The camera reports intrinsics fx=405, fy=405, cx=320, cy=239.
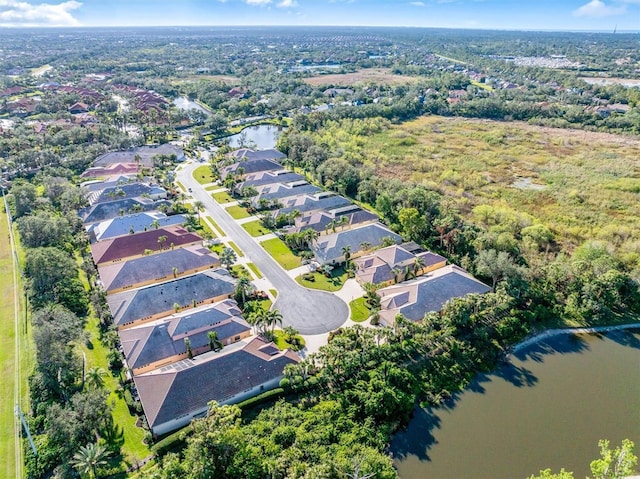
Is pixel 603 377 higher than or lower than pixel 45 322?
lower

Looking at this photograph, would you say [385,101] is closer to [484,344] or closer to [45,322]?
[484,344]

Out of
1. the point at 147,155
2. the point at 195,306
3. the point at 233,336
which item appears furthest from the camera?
the point at 147,155

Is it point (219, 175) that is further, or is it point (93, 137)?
point (93, 137)

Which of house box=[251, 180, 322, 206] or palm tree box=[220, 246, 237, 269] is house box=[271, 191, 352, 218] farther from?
palm tree box=[220, 246, 237, 269]

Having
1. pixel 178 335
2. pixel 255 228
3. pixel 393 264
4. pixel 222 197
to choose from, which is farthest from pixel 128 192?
pixel 393 264

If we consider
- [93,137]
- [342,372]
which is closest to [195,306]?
[342,372]

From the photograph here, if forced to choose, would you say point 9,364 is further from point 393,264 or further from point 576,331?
point 576,331

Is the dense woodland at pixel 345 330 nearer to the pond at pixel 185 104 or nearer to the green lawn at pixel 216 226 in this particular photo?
the green lawn at pixel 216 226

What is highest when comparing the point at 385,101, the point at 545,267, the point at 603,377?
the point at 385,101

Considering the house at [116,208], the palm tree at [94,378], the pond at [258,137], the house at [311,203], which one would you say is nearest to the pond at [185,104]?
the pond at [258,137]
